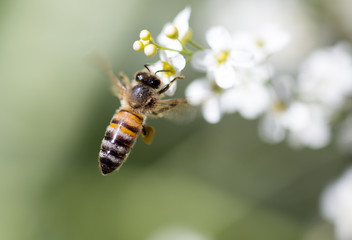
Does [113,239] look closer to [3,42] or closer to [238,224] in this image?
[238,224]

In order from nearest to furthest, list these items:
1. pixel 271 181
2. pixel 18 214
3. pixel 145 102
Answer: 1. pixel 145 102
2. pixel 18 214
3. pixel 271 181

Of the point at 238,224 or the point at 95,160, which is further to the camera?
the point at 95,160

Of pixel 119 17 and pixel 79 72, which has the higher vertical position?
pixel 119 17

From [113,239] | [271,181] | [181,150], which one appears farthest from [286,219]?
[113,239]

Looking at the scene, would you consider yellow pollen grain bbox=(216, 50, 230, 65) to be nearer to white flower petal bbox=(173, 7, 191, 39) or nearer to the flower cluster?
the flower cluster

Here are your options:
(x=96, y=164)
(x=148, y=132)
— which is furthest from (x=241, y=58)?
(x=96, y=164)

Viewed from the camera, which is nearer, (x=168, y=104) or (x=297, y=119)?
(x=168, y=104)

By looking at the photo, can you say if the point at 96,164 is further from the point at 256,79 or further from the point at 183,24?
the point at 183,24
